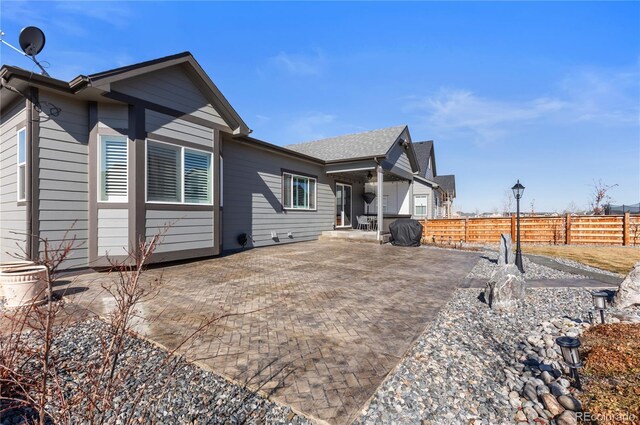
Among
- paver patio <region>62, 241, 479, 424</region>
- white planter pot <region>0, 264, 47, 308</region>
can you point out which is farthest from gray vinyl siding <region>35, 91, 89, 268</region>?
white planter pot <region>0, 264, 47, 308</region>

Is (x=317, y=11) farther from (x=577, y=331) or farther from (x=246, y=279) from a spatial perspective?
(x=577, y=331)

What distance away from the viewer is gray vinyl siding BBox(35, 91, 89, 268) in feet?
19.6

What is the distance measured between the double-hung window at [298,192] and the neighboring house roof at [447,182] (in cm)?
2173

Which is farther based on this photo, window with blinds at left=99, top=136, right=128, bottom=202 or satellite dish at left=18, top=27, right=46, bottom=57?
window with blinds at left=99, top=136, right=128, bottom=202

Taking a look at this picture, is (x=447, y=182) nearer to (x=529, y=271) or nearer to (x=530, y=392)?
(x=529, y=271)

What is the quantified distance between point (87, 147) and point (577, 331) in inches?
384

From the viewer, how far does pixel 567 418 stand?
2162 millimetres

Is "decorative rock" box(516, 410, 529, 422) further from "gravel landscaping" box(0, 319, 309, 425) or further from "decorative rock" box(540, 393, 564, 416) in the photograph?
"gravel landscaping" box(0, 319, 309, 425)

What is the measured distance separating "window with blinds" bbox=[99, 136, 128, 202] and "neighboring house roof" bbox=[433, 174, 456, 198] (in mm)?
30030

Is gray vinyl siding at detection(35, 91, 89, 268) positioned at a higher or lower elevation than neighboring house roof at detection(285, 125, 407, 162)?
lower

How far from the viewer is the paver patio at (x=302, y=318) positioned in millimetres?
2564

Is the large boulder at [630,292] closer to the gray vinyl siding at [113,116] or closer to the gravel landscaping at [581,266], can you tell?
the gravel landscaping at [581,266]

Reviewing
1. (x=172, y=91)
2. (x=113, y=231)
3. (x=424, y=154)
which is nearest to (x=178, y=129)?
(x=172, y=91)

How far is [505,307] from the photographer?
478 centimetres
